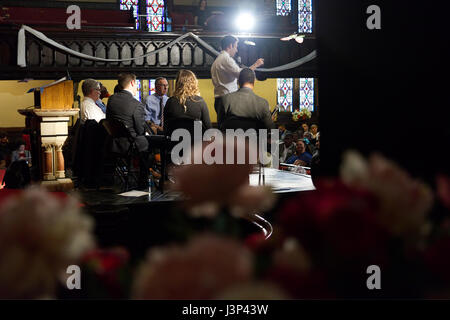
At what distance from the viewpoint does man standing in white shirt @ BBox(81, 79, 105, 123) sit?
21.8 ft

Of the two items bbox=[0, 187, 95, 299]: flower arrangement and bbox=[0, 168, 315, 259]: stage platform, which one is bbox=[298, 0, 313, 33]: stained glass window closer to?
bbox=[0, 168, 315, 259]: stage platform

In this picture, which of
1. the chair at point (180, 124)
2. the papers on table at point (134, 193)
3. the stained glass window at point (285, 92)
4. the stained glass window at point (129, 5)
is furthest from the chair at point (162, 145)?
the stained glass window at point (285, 92)

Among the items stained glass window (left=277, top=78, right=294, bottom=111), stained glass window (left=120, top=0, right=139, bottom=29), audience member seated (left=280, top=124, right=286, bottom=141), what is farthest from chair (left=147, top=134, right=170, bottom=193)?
stained glass window (left=277, top=78, right=294, bottom=111)

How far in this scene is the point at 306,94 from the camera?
18094 millimetres

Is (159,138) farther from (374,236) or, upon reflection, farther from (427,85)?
(374,236)

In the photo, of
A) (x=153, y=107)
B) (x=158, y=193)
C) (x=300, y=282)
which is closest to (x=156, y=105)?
(x=153, y=107)

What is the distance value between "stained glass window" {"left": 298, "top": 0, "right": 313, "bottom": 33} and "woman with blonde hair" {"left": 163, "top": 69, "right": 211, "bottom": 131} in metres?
13.3

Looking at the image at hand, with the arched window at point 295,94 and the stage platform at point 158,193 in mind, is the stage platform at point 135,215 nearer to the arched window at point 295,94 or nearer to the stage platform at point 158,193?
the stage platform at point 158,193

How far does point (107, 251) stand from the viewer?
1.97 feet

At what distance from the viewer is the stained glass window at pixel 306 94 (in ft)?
59.2

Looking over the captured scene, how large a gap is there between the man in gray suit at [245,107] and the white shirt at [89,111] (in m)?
1.89

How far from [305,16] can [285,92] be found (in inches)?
110
